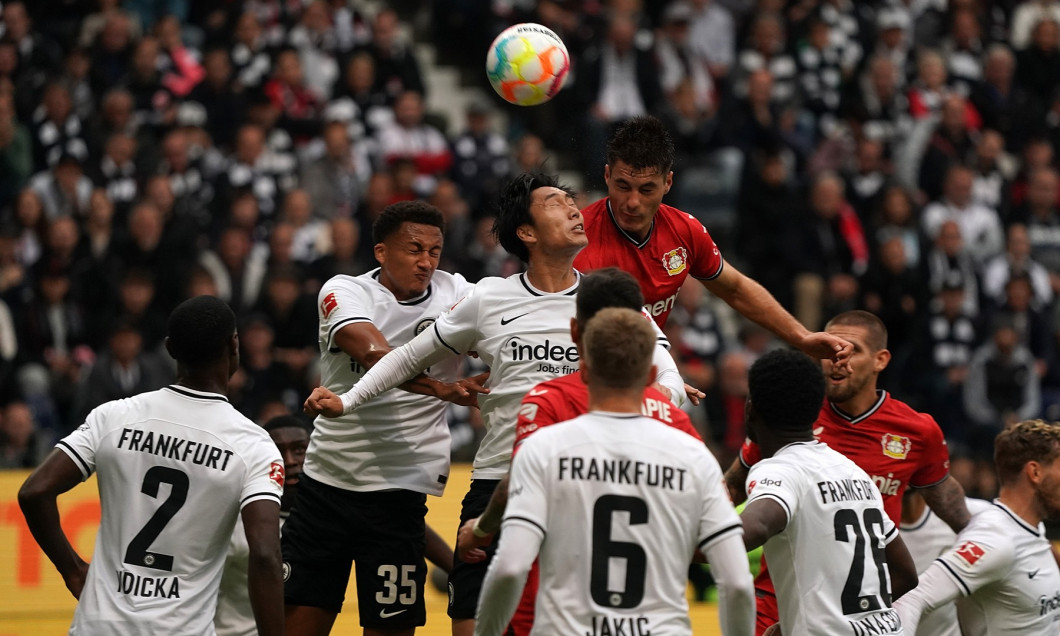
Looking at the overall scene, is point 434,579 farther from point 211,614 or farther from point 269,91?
point 269,91

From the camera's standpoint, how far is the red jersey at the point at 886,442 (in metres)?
7.64

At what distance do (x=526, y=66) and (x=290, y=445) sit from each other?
2584 mm

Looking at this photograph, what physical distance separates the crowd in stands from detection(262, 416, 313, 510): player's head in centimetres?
415

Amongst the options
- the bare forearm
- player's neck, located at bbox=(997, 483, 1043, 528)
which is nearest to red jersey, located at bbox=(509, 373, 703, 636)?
the bare forearm

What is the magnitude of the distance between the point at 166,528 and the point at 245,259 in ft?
26.5

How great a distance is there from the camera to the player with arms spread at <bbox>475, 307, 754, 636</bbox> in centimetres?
529

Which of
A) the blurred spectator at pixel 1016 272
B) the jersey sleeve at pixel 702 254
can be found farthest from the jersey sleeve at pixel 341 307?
the blurred spectator at pixel 1016 272

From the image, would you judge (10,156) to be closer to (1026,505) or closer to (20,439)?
(20,439)

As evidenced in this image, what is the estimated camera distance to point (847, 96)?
1791cm

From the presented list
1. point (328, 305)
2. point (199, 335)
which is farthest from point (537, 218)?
point (199, 335)

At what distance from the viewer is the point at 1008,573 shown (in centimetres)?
754

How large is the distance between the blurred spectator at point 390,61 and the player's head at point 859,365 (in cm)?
948

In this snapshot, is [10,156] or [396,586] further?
[10,156]

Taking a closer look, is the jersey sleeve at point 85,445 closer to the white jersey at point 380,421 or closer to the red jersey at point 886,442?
the white jersey at point 380,421
